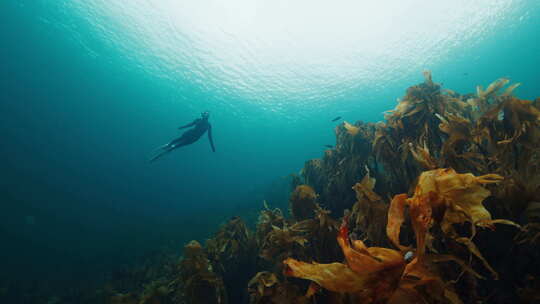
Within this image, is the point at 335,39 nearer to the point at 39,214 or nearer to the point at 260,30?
the point at 260,30

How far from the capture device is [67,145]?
48312 mm

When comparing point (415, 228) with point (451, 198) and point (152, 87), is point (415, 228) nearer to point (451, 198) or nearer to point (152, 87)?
point (451, 198)

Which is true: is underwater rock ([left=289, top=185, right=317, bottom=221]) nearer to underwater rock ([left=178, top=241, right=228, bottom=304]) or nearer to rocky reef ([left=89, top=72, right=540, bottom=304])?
rocky reef ([left=89, top=72, right=540, bottom=304])

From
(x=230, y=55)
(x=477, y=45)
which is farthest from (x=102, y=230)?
(x=477, y=45)

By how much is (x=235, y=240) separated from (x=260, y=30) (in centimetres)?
2042

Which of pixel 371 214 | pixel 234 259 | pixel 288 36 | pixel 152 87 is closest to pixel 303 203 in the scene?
pixel 371 214

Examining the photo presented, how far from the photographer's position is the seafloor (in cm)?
81

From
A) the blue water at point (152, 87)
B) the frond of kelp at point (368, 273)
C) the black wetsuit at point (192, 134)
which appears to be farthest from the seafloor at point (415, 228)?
the blue water at point (152, 87)

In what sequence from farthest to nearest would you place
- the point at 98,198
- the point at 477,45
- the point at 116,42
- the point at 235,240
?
1. the point at 98,198
2. the point at 477,45
3. the point at 116,42
4. the point at 235,240

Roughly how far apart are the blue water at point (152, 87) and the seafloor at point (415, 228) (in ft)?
34.9

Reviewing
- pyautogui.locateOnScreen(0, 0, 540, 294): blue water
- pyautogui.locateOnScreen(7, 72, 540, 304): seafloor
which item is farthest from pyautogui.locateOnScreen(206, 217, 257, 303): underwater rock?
pyautogui.locateOnScreen(0, 0, 540, 294): blue water

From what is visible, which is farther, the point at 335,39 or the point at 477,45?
the point at 477,45

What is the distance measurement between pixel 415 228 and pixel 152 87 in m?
43.8

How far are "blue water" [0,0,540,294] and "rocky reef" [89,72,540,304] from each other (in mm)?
10667
